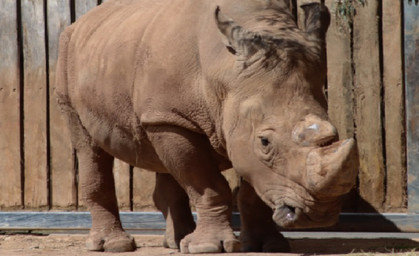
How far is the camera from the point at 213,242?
664 centimetres

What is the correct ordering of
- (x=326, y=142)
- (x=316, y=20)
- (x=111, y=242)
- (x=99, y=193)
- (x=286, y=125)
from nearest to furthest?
(x=326, y=142), (x=286, y=125), (x=316, y=20), (x=111, y=242), (x=99, y=193)

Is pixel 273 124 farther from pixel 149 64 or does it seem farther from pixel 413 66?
pixel 413 66

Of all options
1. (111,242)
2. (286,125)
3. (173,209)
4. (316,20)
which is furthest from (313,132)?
(111,242)

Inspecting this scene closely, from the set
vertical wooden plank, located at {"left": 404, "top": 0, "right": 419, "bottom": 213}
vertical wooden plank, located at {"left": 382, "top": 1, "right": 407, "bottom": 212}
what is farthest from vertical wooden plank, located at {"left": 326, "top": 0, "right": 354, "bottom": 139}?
vertical wooden plank, located at {"left": 404, "top": 0, "right": 419, "bottom": 213}

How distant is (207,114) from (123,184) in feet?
7.31

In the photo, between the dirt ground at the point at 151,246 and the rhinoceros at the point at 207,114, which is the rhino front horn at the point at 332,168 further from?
the dirt ground at the point at 151,246

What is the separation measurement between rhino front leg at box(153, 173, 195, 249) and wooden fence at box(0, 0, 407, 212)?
2.07 feet

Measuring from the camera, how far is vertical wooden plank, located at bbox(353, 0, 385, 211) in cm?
820

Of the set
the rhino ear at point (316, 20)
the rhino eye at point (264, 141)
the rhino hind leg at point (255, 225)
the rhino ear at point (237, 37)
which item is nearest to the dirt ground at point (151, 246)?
the rhino hind leg at point (255, 225)

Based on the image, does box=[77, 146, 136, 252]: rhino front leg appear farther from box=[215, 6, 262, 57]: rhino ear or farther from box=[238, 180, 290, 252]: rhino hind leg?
box=[215, 6, 262, 57]: rhino ear

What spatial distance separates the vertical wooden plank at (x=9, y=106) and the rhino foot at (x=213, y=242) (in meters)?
2.58

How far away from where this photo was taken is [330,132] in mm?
5844

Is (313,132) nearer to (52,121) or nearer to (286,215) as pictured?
(286,215)

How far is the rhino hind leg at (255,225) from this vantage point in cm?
711
